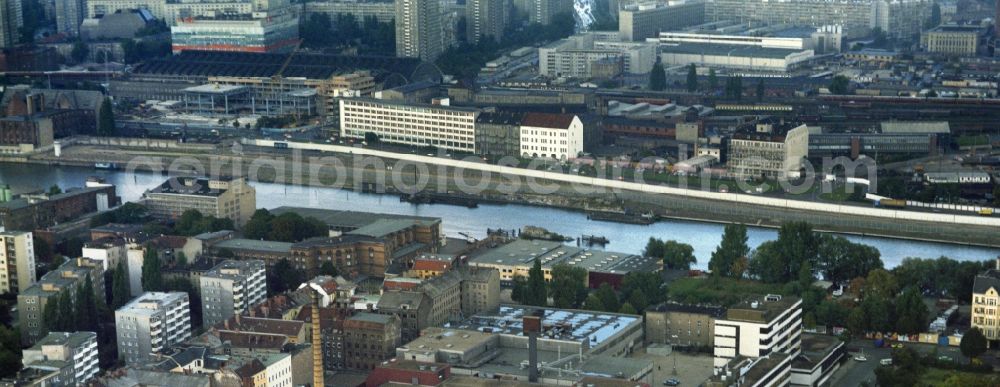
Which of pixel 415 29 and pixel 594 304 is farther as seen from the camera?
pixel 415 29

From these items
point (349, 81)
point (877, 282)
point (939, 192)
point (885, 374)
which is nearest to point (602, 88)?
point (349, 81)

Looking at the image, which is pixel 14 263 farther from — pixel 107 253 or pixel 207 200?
pixel 207 200

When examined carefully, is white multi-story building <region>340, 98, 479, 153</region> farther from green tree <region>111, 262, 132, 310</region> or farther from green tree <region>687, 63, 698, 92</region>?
→ green tree <region>111, 262, 132, 310</region>

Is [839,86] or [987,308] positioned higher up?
[839,86]

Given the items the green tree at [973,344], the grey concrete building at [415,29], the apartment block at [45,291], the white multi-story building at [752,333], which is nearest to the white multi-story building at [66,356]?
the apartment block at [45,291]

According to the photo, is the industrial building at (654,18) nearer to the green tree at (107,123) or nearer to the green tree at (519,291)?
the green tree at (107,123)

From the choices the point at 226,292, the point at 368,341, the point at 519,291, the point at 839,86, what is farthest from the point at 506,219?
the point at 839,86

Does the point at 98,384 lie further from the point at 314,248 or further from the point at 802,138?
the point at 802,138
